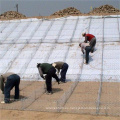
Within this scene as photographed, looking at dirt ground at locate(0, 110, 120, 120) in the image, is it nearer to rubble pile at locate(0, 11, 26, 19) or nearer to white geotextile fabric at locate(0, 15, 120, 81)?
white geotextile fabric at locate(0, 15, 120, 81)

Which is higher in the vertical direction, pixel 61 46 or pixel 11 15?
pixel 11 15

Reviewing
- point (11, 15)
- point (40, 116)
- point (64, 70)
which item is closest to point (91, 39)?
point (64, 70)

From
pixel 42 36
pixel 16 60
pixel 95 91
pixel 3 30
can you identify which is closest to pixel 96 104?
pixel 95 91

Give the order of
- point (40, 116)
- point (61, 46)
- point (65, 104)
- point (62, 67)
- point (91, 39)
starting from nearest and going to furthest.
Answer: point (40, 116), point (65, 104), point (62, 67), point (91, 39), point (61, 46)

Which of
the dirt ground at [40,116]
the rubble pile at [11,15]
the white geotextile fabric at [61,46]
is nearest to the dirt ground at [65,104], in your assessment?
the dirt ground at [40,116]

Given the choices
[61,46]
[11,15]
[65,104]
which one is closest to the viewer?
[65,104]

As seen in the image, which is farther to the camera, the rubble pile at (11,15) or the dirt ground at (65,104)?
the rubble pile at (11,15)

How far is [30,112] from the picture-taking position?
5.23 meters

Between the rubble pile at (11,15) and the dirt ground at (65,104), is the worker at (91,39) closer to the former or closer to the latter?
the dirt ground at (65,104)

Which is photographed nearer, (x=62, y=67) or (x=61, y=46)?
(x=62, y=67)

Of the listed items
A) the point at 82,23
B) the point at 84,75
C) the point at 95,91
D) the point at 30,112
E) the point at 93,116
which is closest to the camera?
the point at 93,116

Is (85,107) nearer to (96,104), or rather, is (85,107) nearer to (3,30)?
(96,104)

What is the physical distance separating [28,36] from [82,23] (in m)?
3.38

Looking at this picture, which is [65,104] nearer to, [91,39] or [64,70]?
[64,70]
